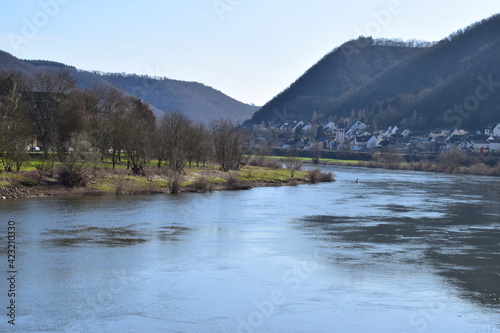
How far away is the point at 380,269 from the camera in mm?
26234

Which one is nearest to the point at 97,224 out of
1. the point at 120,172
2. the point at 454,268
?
the point at 454,268

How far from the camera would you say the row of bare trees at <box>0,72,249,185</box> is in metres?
52.9

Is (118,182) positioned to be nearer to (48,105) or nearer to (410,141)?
(48,105)

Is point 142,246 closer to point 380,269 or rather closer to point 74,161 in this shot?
point 380,269

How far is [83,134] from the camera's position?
→ 57.7 m

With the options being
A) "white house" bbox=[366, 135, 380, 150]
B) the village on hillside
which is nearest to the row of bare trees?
the village on hillside

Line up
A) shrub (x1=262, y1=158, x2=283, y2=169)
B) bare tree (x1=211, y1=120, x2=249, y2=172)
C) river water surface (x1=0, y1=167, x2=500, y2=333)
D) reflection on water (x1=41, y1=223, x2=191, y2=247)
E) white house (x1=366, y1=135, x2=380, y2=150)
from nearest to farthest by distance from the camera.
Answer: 1. river water surface (x1=0, y1=167, x2=500, y2=333)
2. reflection on water (x1=41, y1=223, x2=191, y2=247)
3. bare tree (x1=211, y1=120, x2=249, y2=172)
4. shrub (x1=262, y1=158, x2=283, y2=169)
5. white house (x1=366, y1=135, x2=380, y2=150)

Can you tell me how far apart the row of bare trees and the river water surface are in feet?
29.6

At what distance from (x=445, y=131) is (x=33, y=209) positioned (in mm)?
150454

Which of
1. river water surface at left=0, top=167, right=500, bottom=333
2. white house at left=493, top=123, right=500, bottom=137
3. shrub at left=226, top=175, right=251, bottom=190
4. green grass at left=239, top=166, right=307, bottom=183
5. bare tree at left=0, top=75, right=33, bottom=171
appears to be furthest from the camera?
white house at left=493, top=123, right=500, bottom=137

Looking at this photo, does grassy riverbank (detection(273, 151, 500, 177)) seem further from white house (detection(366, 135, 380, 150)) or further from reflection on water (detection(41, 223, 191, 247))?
reflection on water (detection(41, 223, 191, 247))

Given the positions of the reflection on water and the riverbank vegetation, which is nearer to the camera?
the reflection on water

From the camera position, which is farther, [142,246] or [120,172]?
[120,172]

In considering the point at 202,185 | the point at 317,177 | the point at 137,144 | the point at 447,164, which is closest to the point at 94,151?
the point at 137,144
